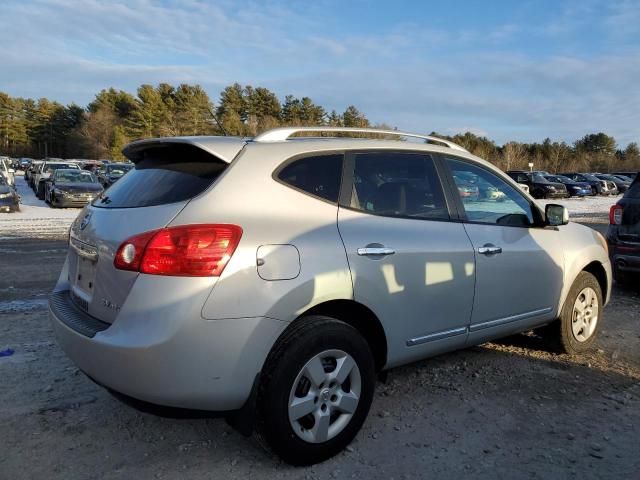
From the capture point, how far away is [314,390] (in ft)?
9.29

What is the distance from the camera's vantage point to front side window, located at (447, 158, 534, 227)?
150 inches

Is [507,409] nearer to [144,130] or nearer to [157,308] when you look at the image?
[157,308]

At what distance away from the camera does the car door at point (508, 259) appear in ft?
12.2

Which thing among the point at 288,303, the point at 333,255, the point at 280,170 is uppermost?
the point at 280,170

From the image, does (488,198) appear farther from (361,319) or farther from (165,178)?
(165,178)

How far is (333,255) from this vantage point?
9.41ft

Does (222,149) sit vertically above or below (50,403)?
above

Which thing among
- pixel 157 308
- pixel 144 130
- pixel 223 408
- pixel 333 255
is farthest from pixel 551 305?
pixel 144 130

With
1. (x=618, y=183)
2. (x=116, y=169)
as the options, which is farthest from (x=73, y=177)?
(x=618, y=183)

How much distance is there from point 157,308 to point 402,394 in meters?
2.02

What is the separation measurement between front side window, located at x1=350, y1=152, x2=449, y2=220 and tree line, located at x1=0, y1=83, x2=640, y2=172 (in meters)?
48.7

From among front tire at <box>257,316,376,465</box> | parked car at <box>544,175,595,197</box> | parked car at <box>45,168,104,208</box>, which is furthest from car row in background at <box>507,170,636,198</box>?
front tire at <box>257,316,376,465</box>

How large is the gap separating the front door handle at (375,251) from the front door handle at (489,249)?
2.76 feet

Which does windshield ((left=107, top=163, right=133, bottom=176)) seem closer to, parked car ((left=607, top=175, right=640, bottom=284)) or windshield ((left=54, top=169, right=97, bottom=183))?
windshield ((left=54, top=169, right=97, bottom=183))
